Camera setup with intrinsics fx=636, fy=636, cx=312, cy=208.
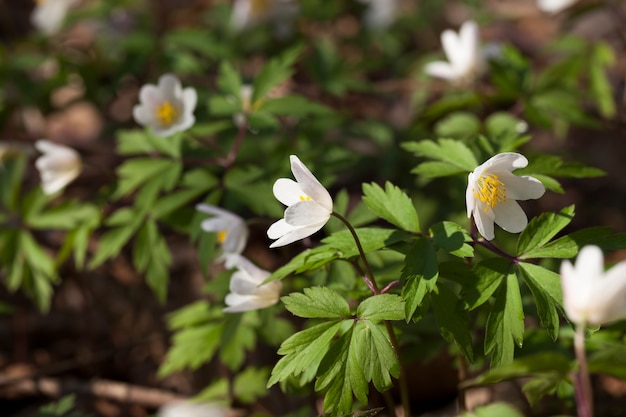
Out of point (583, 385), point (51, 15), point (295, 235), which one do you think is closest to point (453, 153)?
point (295, 235)

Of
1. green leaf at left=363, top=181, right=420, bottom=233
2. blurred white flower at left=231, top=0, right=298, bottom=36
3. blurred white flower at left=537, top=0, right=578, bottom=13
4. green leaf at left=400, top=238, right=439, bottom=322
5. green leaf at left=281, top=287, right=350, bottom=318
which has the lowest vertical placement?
green leaf at left=281, top=287, right=350, bottom=318

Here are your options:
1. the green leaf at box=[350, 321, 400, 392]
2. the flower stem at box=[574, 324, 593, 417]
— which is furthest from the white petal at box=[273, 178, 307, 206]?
the flower stem at box=[574, 324, 593, 417]

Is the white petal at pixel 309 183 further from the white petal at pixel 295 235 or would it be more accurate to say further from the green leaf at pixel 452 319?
the green leaf at pixel 452 319

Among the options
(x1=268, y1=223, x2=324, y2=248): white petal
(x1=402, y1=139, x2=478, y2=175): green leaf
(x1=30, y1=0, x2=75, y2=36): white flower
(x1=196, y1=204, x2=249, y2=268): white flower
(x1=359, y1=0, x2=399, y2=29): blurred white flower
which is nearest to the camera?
(x1=268, y1=223, x2=324, y2=248): white petal

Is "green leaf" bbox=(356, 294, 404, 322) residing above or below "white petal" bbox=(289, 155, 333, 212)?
below

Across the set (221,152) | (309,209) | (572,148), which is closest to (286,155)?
(221,152)

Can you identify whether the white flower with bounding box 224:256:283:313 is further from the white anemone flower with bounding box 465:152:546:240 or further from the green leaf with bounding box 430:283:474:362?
the white anemone flower with bounding box 465:152:546:240

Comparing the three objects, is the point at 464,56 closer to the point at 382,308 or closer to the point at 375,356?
the point at 382,308

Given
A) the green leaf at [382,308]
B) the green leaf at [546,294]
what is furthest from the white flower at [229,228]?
the green leaf at [546,294]
